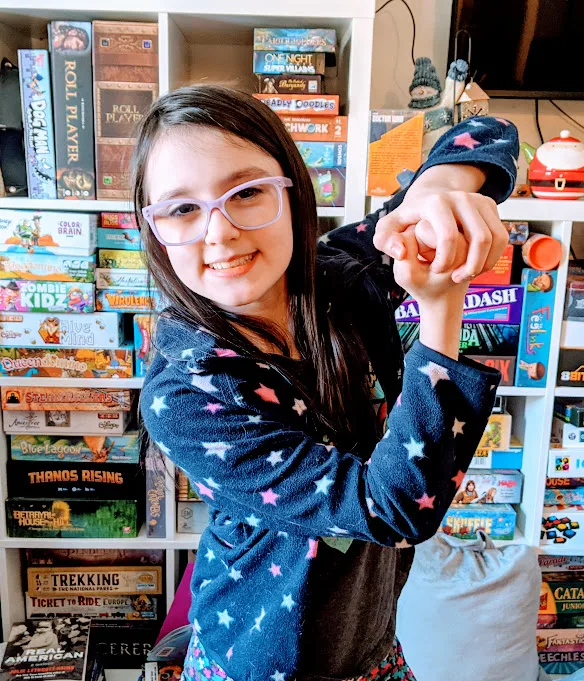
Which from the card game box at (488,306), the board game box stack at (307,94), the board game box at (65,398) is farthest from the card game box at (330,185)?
the board game box at (65,398)

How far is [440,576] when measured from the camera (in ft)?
5.25

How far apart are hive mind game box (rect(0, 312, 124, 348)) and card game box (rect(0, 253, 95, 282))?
3.5 inches

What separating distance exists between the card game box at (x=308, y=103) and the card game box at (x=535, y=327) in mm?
578

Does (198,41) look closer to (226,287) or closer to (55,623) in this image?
(226,287)

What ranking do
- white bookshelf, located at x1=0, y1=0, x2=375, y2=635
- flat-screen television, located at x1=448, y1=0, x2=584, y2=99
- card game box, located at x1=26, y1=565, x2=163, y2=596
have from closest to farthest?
white bookshelf, located at x1=0, y1=0, x2=375, y2=635
flat-screen television, located at x1=448, y1=0, x2=584, y2=99
card game box, located at x1=26, y1=565, x2=163, y2=596

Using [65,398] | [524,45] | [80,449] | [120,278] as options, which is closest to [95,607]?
[80,449]

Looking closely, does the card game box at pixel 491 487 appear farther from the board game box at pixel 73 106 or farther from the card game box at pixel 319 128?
the board game box at pixel 73 106

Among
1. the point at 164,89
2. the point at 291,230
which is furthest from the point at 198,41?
the point at 291,230

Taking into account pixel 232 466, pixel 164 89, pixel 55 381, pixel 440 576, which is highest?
pixel 164 89

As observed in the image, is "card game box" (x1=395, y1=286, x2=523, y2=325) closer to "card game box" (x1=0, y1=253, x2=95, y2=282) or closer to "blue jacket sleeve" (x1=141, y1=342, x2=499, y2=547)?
"card game box" (x1=0, y1=253, x2=95, y2=282)

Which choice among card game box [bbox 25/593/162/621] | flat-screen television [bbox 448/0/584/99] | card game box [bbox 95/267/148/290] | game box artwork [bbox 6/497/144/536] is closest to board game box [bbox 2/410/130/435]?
game box artwork [bbox 6/497/144/536]

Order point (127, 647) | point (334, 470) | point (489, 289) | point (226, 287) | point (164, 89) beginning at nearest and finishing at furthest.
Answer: point (334, 470) → point (226, 287) → point (164, 89) → point (489, 289) → point (127, 647)

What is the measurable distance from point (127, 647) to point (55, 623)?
0.73 feet

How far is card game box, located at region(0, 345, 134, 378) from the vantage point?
1.60 metres
